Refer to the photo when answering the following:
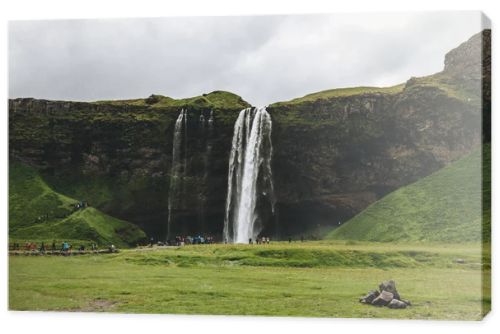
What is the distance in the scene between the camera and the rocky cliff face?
38156 millimetres

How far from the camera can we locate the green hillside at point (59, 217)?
39.2 m

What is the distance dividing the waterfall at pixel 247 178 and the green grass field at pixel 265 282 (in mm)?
13199

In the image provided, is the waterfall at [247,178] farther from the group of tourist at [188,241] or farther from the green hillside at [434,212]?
the green hillside at [434,212]

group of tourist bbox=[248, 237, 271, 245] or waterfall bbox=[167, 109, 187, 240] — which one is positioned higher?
waterfall bbox=[167, 109, 187, 240]

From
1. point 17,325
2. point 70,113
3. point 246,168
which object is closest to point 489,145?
point 17,325

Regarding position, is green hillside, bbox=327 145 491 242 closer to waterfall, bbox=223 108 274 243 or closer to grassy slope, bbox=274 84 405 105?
grassy slope, bbox=274 84 405 105

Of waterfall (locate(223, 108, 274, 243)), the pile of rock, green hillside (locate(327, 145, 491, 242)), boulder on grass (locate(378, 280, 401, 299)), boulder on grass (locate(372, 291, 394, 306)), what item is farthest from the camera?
waterfall (locate(223, 108, 274, 243))

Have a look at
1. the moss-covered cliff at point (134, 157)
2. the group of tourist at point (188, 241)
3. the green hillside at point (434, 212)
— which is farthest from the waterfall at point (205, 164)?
the green hillside at point (434, 212)

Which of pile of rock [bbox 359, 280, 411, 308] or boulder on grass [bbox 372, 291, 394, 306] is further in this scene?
boulder on grass [bbox 372, 291, 394, 306]

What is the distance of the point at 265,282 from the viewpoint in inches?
1105

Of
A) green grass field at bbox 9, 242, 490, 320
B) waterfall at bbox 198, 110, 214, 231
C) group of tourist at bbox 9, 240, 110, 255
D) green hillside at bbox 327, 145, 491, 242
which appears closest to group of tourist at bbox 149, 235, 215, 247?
waterfall at bbox 198, 110, 214, 231

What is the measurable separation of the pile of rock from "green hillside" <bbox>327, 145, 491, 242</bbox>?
358 centimetres

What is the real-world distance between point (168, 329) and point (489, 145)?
42.2 feet

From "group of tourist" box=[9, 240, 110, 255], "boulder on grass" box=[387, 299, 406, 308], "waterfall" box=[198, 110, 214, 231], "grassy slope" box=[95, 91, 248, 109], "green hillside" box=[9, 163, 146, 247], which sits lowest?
"boulder on grass" box=[387, 299, 406, 308]
